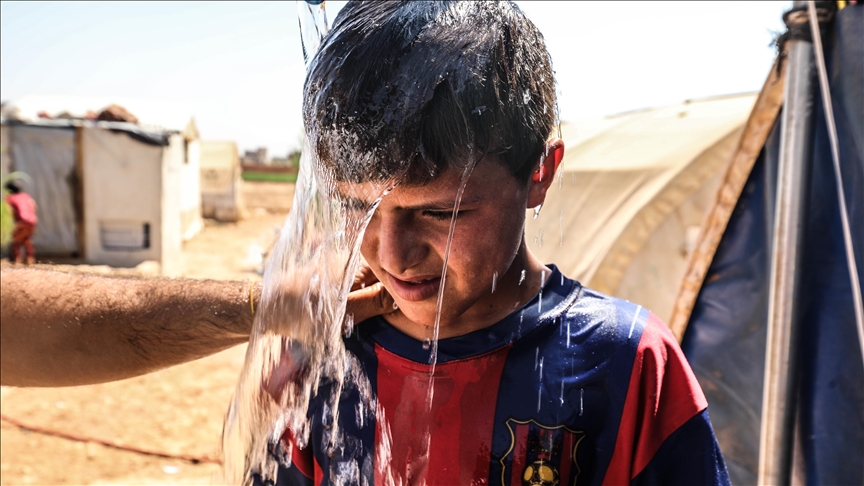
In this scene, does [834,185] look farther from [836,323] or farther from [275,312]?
[275,312]

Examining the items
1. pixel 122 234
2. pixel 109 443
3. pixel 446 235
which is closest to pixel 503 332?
pixel 446 235

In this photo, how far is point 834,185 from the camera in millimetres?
2152

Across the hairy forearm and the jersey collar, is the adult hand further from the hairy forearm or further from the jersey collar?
the hairy forearm

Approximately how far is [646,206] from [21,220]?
8784 millimetres

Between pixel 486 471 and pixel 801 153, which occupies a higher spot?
pixel 801 153

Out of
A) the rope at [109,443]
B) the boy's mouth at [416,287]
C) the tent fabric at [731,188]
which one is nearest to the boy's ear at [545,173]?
the boy's mouth at [416,287]

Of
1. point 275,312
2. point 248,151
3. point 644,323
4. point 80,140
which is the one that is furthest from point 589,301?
point 248,151

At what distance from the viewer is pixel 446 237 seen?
1106 millimetres

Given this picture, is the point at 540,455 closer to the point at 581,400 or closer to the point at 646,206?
the point at 581,400

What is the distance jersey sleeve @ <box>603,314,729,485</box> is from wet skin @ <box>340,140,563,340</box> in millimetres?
333

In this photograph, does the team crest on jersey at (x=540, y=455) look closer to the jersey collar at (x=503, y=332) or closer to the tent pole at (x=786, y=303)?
the jersey collar at (x=503, y=332)

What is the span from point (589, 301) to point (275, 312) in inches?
28.6

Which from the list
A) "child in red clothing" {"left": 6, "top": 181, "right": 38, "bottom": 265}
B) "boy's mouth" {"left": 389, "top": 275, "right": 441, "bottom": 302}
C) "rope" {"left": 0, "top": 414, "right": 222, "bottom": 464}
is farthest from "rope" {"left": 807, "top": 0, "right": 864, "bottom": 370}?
"child in red clothing" {"left": 6, "top": 181, "right": 38, "bottom": 265}

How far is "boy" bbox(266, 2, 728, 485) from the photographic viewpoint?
3.45 feet
